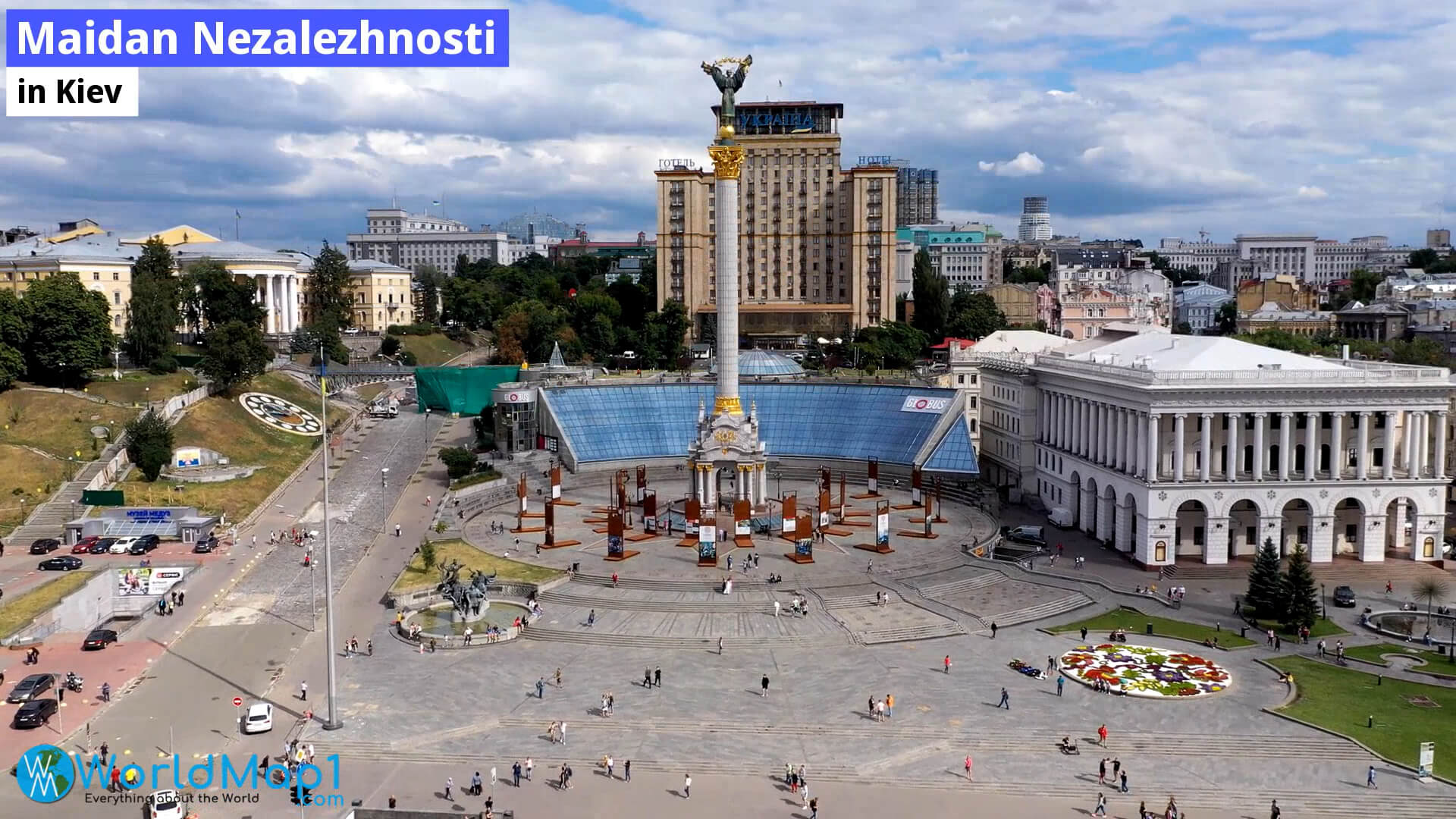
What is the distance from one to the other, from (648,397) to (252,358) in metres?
33.1

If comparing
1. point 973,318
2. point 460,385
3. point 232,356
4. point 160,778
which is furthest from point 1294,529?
point 973,318

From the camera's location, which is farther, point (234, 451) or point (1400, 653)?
point (234, 451)

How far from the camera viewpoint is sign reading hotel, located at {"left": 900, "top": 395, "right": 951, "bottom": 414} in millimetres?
89938

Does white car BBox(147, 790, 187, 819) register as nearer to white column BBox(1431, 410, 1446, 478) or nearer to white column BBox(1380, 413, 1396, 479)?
white column BBox(1380, 413, 1396, 479)

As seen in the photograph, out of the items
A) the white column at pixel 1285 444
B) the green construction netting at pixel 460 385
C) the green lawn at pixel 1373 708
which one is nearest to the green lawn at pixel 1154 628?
the green lawn at pixel 1373 708

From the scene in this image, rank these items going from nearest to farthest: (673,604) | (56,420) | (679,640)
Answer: (679,640) < (673,604) < (56,420)

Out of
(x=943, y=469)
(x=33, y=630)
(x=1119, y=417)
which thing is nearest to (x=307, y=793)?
(x=33, y=630)

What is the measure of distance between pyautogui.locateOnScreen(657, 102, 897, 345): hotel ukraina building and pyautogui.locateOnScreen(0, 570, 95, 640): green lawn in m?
94.6

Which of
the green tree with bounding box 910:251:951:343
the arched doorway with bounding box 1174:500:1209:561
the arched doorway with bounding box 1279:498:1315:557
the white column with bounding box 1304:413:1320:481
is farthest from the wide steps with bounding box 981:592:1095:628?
the green tree with bounding box 910:251:951:343

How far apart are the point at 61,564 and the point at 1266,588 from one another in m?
60.6

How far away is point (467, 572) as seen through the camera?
6069 centimetres

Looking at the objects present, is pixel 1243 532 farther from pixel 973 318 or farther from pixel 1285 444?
pixel 973 318

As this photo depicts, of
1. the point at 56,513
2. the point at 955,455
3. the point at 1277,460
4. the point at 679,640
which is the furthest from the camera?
the point at 955,455

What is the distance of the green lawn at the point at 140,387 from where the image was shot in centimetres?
9216
